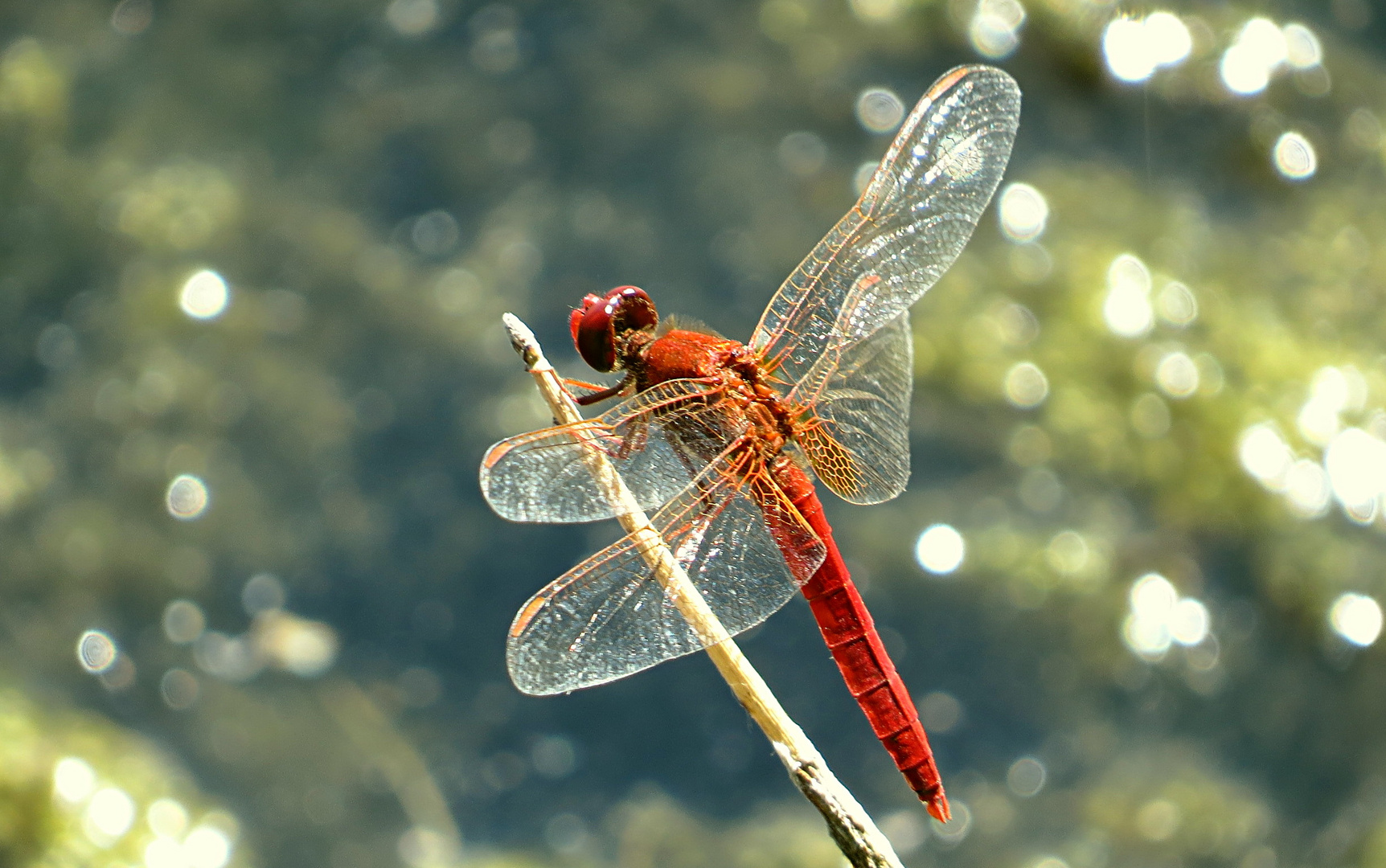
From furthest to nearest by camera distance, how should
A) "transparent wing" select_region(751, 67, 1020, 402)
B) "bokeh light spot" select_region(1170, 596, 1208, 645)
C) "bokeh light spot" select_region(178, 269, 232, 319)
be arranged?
"bokeh light spot" select_region(178, 269, 232, 319), "bokeh light spot" select_region(1170, 596, 1208, 645), "transparent wing" select_region(751, 67, 1020, 402)

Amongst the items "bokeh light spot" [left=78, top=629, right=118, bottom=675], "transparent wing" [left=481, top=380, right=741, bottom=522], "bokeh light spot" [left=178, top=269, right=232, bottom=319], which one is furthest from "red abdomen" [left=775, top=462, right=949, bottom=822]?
"bokeh light spot" [left=178, top=269, right=232, bottom=319]

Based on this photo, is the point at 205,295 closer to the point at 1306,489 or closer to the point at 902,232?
the point at 902,232

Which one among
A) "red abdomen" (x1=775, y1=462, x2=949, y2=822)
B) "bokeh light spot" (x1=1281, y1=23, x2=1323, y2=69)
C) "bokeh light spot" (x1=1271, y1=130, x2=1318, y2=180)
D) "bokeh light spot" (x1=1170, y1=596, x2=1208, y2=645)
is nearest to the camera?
"red abdomen" (x1=775, y1=462, x2=949, y2=822)

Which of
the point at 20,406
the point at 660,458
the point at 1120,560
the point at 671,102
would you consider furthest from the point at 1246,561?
the point at 20,406

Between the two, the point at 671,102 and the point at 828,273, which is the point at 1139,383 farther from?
the point at 671,102

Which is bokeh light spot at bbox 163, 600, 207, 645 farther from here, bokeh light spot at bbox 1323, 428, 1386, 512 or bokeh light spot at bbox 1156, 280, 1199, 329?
bokeh light spot at bbox 1323, 428, 1386, 512

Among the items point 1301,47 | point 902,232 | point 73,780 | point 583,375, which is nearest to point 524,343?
point 902,232
